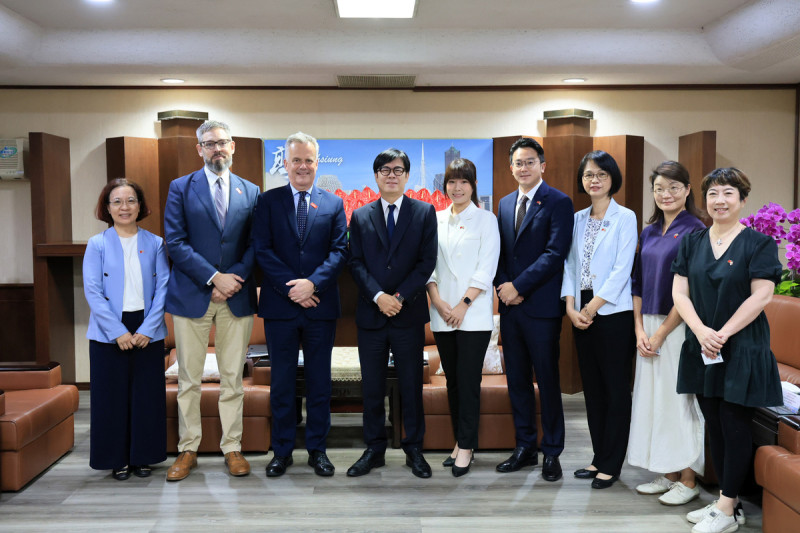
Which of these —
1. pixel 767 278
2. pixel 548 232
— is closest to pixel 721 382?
pixel 767 278

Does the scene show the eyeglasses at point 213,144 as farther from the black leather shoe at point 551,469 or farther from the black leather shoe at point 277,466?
the black leather shoe at point 551,469

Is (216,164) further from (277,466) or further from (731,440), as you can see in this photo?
(731,440)

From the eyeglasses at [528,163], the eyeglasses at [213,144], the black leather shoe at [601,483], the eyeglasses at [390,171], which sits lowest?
the black leather shoe at [601,483]

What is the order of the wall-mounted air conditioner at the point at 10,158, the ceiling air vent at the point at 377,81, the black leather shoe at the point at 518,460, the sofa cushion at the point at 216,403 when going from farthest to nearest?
the wall-mounted air conditioner at the point at 10,158, the ceiling air vent at the point at 377,81, the sofa cushion at the point at 216,403, the black leather shoe at the point at 518,460

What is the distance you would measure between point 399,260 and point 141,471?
1.81 m

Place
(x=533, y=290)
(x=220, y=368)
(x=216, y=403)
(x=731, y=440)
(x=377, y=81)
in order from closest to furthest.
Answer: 1. (x=731, y=440)
2. (x=533, y=290)
3. (x=220, y=368)
4. (x=216, y=403)
5. (x=377, y=81)

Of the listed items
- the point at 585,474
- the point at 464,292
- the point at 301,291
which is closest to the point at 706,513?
the point at 585,474

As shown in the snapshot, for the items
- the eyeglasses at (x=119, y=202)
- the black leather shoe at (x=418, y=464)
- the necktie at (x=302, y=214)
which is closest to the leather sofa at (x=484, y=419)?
the black leather shoe at (x=418, y=464)

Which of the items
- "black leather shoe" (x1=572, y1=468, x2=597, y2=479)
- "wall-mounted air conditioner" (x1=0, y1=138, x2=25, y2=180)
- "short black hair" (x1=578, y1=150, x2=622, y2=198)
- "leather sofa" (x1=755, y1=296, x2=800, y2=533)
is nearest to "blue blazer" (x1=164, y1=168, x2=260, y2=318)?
"short black hair" (x1=578, y1=150, x2=622, y2=198)

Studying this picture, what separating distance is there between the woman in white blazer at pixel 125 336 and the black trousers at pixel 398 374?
1.11 m

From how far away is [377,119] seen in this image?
5828mm

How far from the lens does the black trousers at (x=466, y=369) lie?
3559 millimetres

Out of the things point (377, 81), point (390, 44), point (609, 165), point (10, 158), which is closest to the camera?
point (609, 165)

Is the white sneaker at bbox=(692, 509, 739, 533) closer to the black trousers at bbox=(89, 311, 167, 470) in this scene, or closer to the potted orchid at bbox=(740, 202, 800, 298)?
the potted orchid at bbox=(740, 202, 800, 298)
